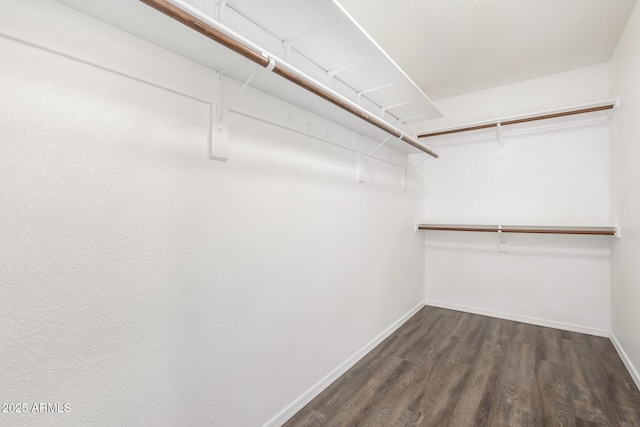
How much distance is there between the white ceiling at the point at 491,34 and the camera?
1.91m

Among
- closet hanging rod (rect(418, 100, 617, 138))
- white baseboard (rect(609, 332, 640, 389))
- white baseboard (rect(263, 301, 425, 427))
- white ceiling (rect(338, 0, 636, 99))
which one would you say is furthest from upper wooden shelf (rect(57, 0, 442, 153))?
white baseboard (rect(609, 332, 640, 389))

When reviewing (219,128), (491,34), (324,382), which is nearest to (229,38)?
(219,128)

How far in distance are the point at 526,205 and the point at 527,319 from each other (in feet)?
4.06

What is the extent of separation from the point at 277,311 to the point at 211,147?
3.11 ft

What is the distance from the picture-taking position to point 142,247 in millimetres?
1079

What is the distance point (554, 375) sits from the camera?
6.97ft

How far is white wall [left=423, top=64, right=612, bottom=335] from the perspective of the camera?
2.81 meters

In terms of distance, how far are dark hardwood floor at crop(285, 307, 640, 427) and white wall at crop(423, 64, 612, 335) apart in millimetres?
452

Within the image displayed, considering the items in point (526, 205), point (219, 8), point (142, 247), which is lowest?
point (142, 247)

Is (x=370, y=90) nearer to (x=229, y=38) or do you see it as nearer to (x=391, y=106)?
(x=391, y=106)

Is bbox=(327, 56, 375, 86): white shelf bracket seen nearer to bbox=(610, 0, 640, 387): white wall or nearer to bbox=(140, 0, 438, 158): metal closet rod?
bbox=(140, 0, 438, 158): metal closet rod

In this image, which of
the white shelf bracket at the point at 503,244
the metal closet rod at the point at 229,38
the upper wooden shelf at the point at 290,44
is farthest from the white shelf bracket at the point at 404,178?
the metal closet rod at the point at 229,38

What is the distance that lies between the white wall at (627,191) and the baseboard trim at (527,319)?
0.65 feet


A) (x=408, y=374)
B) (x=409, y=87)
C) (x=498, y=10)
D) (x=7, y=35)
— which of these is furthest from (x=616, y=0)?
(x=7, y=35)
